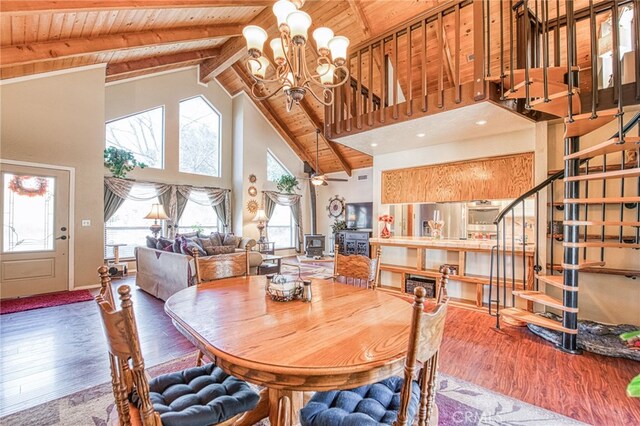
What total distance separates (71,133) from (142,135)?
70.4 inches

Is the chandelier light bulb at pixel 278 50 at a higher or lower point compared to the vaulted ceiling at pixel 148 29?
lower

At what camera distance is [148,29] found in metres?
4.50

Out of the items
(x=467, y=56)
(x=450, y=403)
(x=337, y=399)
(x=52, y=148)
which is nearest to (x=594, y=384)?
(x=450, y=403)

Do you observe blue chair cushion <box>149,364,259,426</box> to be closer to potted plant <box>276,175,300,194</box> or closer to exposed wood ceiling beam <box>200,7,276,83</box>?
exposed wood ceiling beam <box>200,7,276,83</box>

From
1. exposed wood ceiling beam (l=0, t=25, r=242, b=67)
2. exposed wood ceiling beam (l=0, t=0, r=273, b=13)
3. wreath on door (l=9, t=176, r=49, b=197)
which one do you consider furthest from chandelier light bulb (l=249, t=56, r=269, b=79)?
wreath on door (l=9, t=176, r=49, b=197)

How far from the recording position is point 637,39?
97.7 inches

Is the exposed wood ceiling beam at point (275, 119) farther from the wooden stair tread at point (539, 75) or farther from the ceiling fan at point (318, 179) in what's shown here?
the wooden stair tread at point (539, 75)

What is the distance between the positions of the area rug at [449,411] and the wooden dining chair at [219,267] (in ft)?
3.10

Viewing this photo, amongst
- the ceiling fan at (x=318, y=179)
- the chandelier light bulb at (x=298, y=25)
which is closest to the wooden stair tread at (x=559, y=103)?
the chandelier light bulb at (x=298, y=25)

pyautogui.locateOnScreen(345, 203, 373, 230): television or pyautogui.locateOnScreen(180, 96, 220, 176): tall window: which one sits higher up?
pyautogui.locateOnScreen(180, 96, 220, 176): tall window

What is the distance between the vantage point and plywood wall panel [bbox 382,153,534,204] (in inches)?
150

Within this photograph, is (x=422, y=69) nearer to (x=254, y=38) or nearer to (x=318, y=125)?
(x=254, y=38)

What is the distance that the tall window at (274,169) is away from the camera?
895cm

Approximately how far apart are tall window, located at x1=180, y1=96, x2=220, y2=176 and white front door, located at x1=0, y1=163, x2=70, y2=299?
111 inches
